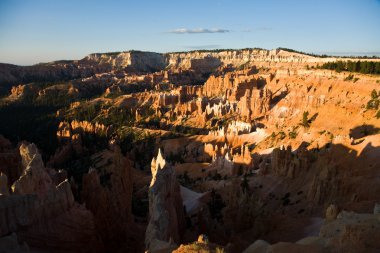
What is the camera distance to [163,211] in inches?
898

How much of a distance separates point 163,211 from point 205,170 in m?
34.4

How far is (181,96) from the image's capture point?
121 m

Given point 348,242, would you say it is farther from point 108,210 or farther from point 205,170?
point 205,170

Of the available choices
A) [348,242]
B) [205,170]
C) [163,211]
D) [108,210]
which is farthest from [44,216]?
[205,170]

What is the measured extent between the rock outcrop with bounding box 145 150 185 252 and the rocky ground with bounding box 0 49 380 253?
0.11 meters

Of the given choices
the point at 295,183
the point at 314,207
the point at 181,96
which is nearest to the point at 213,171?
the point at 295,183

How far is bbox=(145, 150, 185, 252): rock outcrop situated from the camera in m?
21.6

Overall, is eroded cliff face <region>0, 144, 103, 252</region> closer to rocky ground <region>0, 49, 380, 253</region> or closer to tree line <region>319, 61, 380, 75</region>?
rocky ground <region>0, 49, 380, 253</region>

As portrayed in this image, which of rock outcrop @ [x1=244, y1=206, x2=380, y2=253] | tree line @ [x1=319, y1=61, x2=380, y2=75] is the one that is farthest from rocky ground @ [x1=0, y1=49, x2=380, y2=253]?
tree line @ [x1=319, y1=61, x2=380, y2=75]

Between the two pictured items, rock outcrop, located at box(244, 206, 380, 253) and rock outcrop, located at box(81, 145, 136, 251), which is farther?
rock outcrop, located at box(81, 145, 136, 251)

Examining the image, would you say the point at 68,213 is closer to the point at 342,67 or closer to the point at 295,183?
the point at 295,183

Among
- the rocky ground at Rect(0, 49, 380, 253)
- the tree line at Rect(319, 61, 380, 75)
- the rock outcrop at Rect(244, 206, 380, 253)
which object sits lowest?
the rocky ground at Rect(0, 49, 380, 253)

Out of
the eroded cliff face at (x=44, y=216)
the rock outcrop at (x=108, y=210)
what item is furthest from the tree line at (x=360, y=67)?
the eroded cliff face at (x=44, y=216)

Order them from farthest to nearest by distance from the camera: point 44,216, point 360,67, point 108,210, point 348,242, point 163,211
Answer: point 360,67 < point 108,210 < point 163,211 < point 44,216 < point 348,242
